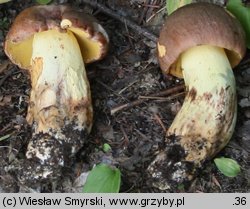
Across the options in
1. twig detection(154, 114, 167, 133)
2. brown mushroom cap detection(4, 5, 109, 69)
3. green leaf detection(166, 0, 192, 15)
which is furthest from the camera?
green leaf detection(166, 0, 192, 15)

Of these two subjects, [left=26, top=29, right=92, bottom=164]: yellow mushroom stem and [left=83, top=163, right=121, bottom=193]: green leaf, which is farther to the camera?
[left=26, top=29, right=92, bottom=164]: yellow mushroom stem

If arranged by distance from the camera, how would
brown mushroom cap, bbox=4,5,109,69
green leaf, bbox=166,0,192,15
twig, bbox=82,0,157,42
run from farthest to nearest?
twig, bbox=82,0,157,42, green leaf, bbox=166,0,192,15, brown mushroom cap, bbox=4,5,109,69

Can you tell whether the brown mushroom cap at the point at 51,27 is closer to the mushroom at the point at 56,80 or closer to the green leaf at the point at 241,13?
the mushroom at the point at 56,80

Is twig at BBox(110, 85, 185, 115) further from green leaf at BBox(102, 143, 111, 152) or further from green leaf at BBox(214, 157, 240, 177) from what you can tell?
green leaf at BBox(214, 157, 240, 177)

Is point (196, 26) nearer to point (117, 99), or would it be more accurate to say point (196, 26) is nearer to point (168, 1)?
point (168, 1)

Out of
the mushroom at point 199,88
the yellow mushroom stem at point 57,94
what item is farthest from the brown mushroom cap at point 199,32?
the yellow mushroom stem at point 57,94

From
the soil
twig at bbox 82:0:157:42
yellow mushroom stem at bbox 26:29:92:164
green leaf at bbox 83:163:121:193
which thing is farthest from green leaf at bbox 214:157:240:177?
twig at bbox 82:0:157:42

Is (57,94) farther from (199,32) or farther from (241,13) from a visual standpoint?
(241,13)
